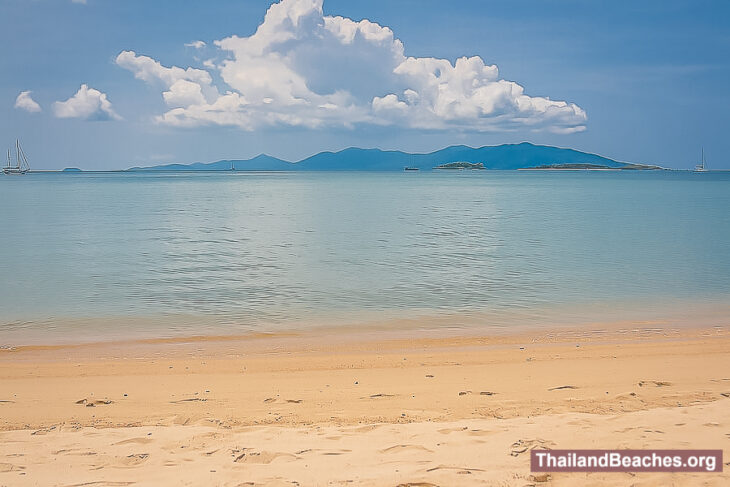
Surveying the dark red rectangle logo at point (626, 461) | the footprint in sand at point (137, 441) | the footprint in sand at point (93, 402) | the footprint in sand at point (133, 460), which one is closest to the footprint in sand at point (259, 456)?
the footprint in sand at point (133, 460)

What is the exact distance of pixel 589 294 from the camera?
16.6 meters

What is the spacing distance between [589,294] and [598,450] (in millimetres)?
12218

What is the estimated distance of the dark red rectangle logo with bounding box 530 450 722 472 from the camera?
4848mm

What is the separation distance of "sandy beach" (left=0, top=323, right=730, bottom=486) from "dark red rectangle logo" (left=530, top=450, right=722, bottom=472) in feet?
0.39

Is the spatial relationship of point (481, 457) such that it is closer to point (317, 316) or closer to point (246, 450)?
point (246, 450)

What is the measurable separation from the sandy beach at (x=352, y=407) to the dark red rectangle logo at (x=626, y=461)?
0.12 metres

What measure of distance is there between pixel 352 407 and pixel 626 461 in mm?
3237

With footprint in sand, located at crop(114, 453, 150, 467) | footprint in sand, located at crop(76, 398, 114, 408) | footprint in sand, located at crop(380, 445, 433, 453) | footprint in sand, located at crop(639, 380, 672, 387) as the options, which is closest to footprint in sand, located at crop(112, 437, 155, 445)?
footprint in sand, located at crop(114, 453, 150, 467)

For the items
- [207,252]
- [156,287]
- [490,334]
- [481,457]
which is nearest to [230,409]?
[481,457]

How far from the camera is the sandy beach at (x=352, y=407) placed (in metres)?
5.02

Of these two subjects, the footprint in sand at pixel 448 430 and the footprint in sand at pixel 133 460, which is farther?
the footprint in sand at pixel 448 430

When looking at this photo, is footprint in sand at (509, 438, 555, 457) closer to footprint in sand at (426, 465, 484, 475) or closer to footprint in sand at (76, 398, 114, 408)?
footprint in sand at (426, 465, 484, 475)

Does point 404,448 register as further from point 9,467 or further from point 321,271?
point 321,271

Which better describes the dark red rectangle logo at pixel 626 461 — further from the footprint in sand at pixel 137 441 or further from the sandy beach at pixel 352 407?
the footprint in sand at pixel 137 441
